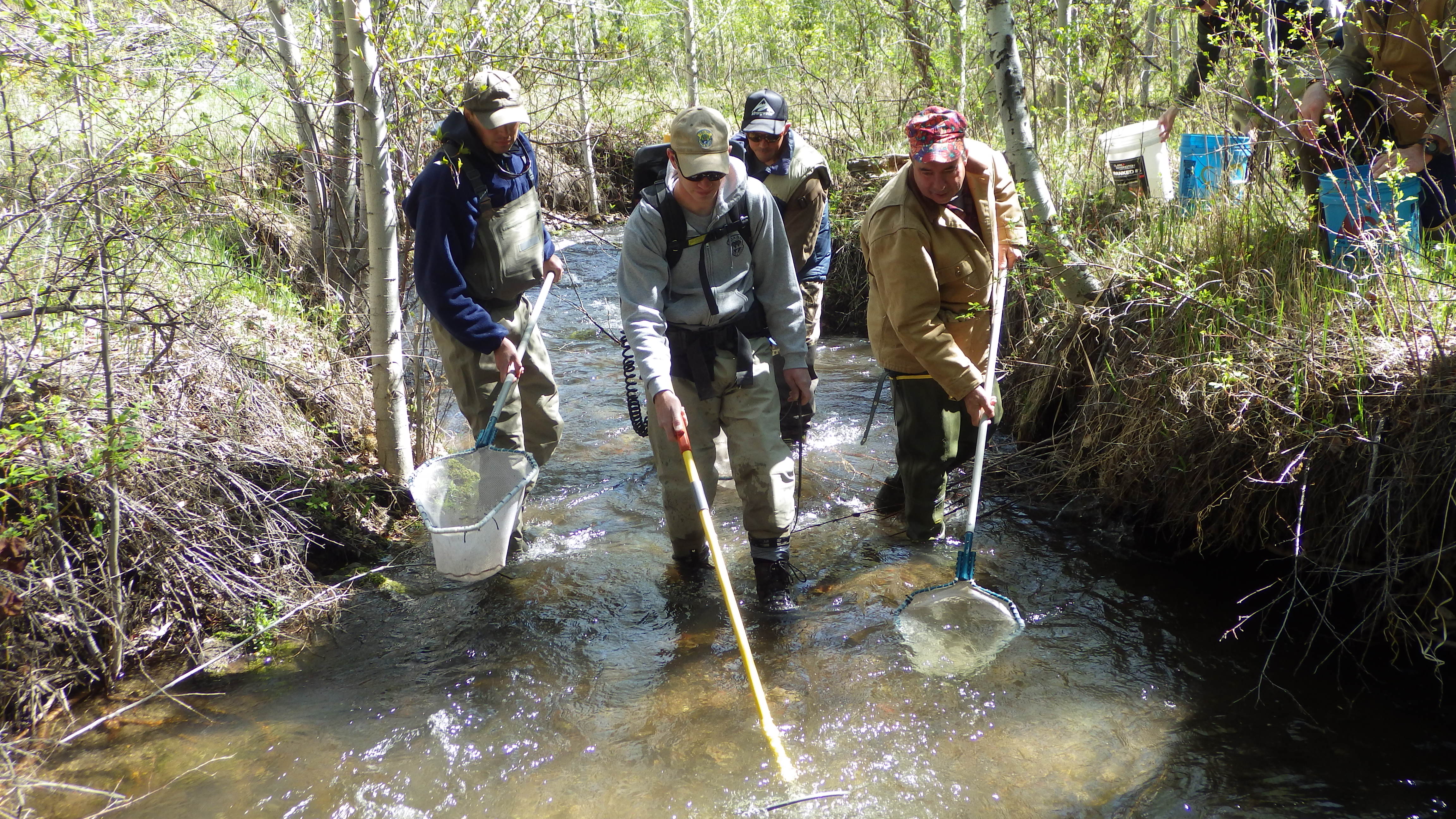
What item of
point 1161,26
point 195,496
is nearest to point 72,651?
point 195,496

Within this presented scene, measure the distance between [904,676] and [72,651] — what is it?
10.1 feet

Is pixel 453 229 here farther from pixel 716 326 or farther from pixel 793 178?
pixel 793 178

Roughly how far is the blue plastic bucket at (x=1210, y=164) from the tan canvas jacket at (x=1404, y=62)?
563 millimetres

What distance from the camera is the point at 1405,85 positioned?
4.18 metres

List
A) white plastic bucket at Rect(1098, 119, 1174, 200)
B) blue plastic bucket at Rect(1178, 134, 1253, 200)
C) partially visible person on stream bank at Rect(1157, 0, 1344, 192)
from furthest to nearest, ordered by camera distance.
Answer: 1. white plastic bucket at Rect(1098, 119, 1174, 200)
2. blue plastic bucket at Rect(1178, 134, 1253, 200)
3. partially visible person on stream bank at Rect(1157, 0, 1344, 192)

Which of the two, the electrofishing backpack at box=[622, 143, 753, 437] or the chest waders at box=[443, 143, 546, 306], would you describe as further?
the chest waders at box=[443, 143, 546, 306]

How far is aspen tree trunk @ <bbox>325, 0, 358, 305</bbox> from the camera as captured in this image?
4.75 metres

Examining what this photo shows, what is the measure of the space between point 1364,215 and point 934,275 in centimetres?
179

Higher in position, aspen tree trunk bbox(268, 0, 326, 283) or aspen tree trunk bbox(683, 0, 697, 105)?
aspen tree trunk bbox(683, 0, 697, 105)

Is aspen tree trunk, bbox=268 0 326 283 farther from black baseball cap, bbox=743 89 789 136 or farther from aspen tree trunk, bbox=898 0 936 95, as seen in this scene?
aspen tree trunk, bbox=898 0 936 95

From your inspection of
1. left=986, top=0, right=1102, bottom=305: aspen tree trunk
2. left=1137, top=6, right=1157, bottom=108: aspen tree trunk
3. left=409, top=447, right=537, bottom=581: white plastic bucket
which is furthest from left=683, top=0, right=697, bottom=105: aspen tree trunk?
left=409, top=447, right=537, bottom=581: white plastic bucket

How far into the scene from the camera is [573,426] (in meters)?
6.51

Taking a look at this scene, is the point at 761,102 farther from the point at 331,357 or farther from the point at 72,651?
the point at 72,651

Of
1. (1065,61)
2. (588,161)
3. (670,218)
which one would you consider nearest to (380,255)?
(670,218)
